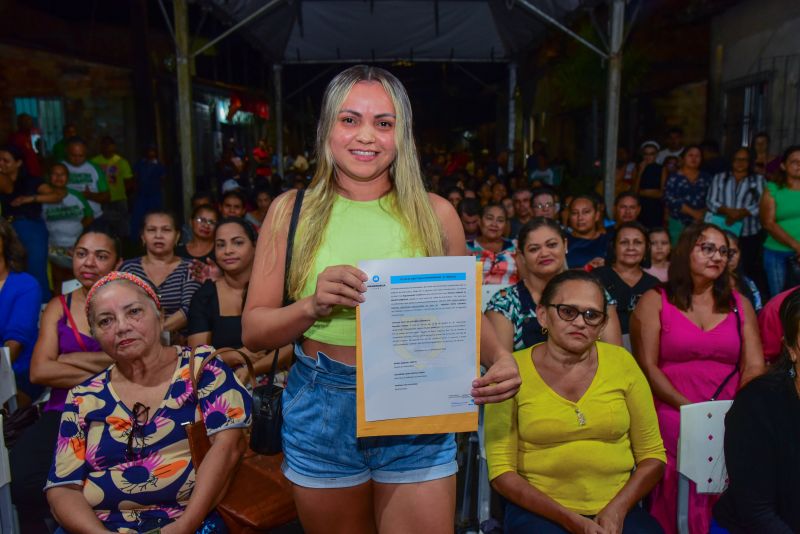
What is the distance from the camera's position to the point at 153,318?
2.57 metres

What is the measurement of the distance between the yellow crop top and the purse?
2.63ft

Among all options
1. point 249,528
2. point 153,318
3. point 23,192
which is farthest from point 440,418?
point 23,192

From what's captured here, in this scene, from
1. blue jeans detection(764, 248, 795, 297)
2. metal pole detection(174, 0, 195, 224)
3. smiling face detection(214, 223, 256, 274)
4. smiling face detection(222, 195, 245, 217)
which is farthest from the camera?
metal pole detection(174, 0, 195, 224)

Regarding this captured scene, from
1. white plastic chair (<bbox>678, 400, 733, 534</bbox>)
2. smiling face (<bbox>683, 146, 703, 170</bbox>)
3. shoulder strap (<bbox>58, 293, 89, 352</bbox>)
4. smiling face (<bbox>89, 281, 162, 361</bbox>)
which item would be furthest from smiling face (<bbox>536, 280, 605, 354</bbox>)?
smiling face (<bbox>683, 146, 703, 170</bbox>)

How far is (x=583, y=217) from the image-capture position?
569cm

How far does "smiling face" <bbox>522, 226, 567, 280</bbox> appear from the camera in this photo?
392 centimetres

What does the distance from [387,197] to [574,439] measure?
1.35 meters

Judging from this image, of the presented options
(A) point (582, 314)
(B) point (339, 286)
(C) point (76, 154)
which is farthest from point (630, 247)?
(C) point (76, 154)

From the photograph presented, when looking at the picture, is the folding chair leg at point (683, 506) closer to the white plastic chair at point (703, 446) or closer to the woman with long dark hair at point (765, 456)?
the white plastic chair at point (703, 446)

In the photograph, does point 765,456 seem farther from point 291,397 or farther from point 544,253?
point 544,253

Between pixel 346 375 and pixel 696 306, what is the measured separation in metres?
2.58

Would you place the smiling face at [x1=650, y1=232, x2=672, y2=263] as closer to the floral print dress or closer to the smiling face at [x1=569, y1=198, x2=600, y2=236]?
the smiling face at [x1=569, y1=198, x2=600, y2=236]

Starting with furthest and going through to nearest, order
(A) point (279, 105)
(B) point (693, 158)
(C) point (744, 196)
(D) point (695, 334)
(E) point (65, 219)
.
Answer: (A) point (279, 105), (B) point (693, 158), (E) point (65, 219), (C) point (744, 196), (D) point (695, 334)

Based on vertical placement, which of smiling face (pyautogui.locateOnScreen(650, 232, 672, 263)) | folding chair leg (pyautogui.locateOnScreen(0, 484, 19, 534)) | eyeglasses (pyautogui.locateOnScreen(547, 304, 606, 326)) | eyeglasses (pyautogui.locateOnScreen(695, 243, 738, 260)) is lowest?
folding chair leg (pyautogui.locateOnScreen(0, 484, 19, 534))
